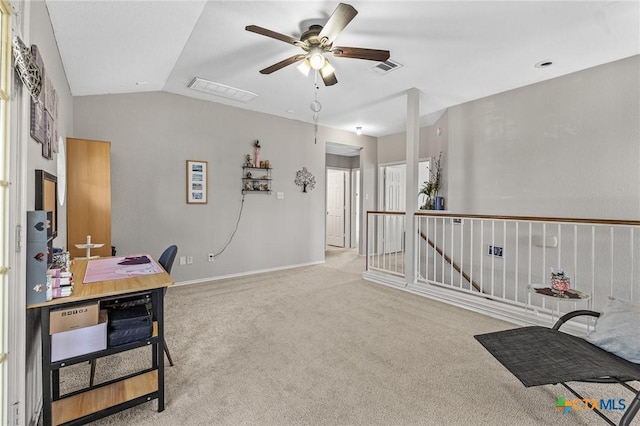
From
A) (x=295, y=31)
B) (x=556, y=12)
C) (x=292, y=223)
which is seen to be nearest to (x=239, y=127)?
(x=292, y=223)

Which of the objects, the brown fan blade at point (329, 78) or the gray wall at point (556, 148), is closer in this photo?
the brown fan blade at point (329, 78)

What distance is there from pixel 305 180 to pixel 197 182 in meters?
1.93

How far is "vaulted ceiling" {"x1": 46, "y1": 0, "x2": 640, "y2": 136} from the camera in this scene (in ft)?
7.23

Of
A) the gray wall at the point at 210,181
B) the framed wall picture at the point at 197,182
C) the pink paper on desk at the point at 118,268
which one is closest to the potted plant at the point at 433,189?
the gray wall at the point at 210,181

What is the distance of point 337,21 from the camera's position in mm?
2041

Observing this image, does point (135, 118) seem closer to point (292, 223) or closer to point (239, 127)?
point (239, 127)

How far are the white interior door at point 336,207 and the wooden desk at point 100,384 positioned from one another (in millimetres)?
6062

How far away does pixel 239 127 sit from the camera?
15.3 feet

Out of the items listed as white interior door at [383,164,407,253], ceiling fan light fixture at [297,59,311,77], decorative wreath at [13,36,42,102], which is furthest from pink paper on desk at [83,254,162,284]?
white interior door at [383,164,407,253]

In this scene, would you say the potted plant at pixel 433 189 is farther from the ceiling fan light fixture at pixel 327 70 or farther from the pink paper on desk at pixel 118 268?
the pink paper on desk at pixel 118 268

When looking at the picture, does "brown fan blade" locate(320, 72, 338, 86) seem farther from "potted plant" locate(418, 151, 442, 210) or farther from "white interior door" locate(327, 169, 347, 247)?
"white interior door" locate(327, 169, 347, 247)

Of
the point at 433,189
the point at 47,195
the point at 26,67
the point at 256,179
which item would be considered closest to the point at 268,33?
the point at 26,67

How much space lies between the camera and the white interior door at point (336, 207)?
302 inches

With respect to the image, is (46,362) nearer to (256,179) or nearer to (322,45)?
(322,45)
